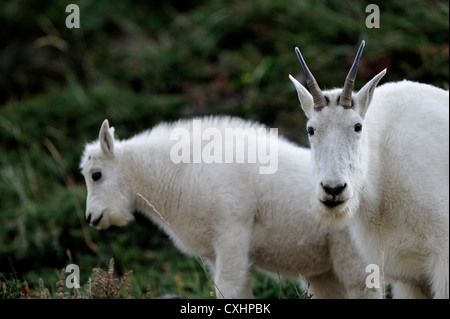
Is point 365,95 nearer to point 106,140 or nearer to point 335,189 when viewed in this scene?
point 335,189

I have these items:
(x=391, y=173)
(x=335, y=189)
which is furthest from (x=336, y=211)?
(x=391, y=173)

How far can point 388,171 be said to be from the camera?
452 centimetres

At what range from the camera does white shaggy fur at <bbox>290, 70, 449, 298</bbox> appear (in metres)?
4.23

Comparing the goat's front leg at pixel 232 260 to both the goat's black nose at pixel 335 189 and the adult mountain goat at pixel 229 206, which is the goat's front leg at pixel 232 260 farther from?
the goat's black nose at pixel 335 189

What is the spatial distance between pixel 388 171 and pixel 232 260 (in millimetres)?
1601

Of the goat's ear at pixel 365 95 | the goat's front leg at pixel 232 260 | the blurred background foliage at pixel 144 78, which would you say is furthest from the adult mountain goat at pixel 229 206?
the goat's ear at pixel 365 95

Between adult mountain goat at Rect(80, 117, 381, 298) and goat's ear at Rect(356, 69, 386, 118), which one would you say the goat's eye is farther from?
goat's ear at Rect(356, 69, 386, 118)

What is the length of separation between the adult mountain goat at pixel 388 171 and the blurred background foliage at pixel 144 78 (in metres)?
1.93

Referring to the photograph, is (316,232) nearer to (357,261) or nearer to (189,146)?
(357,261)

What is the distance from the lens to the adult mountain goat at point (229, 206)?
17.4 feet
